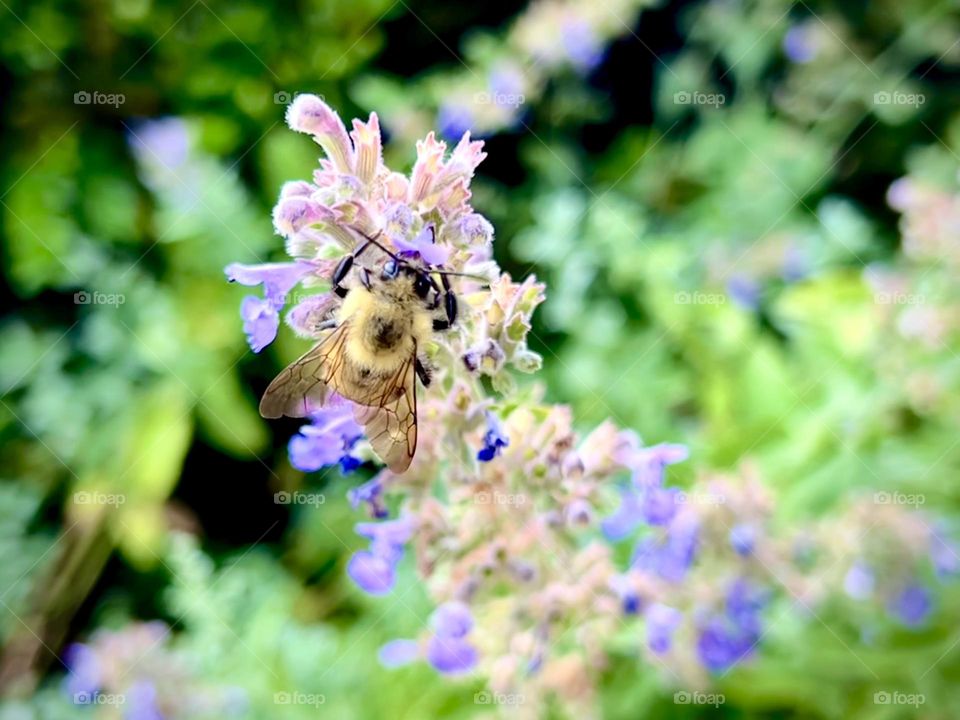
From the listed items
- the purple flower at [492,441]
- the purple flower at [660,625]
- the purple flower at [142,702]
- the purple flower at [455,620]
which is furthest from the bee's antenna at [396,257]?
the purple flower at [142,702]

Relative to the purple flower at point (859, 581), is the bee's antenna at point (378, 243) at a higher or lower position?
lower

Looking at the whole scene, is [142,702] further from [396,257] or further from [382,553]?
[396,257]

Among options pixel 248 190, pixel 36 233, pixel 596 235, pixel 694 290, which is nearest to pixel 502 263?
pixel 596 235

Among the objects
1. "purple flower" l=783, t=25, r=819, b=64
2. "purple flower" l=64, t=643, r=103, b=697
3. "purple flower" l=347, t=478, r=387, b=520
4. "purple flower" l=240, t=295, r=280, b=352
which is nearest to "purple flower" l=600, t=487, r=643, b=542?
"purple flower" l=347, t=478, r=387, b=520

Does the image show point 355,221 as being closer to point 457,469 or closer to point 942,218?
point 457,469

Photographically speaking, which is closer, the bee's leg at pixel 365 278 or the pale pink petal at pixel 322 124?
the pale pink petal at pixel 322 124

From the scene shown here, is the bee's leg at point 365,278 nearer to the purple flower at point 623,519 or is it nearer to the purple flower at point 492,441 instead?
the purple flower at point 492,441

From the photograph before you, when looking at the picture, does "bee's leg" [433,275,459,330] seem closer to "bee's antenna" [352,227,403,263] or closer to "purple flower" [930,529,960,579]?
"bee's antenna" [352,227,403,263]
